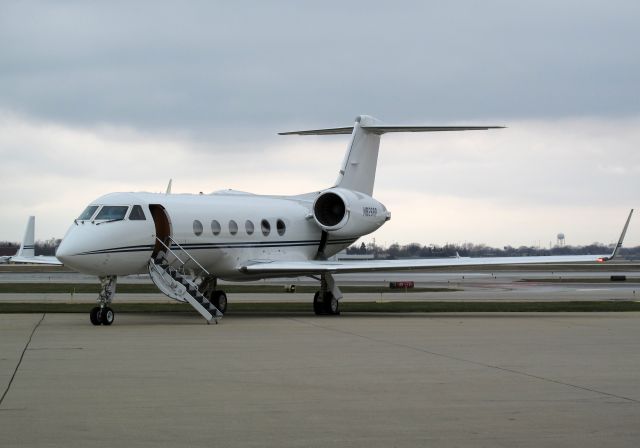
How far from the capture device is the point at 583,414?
960cm

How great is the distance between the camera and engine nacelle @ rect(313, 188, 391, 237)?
99.3ft

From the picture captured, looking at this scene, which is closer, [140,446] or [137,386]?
[140,446]

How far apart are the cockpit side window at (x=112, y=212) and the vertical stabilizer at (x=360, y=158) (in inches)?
391

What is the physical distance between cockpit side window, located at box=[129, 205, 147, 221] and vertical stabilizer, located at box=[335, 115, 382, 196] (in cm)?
945

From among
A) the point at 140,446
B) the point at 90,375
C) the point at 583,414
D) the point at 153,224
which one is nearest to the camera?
the point at 140,446

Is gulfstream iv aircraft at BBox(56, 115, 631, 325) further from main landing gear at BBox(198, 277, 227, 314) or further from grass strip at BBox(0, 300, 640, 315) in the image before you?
grass strip at BBox(0, 300, 640, 315)

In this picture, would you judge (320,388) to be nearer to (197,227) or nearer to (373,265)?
(197,227)

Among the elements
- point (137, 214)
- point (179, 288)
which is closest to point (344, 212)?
point (179, 288)

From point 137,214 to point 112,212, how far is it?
2.20ft

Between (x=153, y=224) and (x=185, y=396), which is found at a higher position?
(x=153, y=224)

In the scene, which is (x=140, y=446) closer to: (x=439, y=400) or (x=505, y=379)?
(x=439, y=400)

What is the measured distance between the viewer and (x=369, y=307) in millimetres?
31641

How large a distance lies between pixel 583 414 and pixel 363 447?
9.04 ft

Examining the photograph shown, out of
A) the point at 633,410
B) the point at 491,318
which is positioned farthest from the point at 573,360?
the point at 491,318
